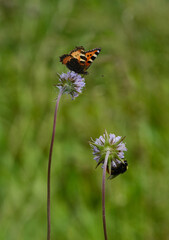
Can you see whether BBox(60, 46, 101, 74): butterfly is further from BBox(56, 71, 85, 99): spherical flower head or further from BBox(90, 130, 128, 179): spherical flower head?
BBox(90, 130, 128, 179): spherical flower head

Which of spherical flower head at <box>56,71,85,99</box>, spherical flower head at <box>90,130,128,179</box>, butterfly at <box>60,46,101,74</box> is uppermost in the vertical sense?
butterfly at <box>60,46,101,74</box>

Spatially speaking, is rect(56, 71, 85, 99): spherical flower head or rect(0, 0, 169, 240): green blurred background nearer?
rect(56, 71, 85, 99): spherical flower head

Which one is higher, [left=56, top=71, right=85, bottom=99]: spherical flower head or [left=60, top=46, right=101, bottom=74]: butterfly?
[left=60, top=46, right=101, bottom=74]: butterfly

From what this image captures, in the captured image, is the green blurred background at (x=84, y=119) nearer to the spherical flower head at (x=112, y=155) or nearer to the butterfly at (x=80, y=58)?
the butterfly at (x=80, y=58)

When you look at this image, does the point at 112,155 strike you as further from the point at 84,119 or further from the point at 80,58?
the point at 84,119

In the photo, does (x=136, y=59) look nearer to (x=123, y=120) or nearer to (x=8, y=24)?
(x=123, y=120)

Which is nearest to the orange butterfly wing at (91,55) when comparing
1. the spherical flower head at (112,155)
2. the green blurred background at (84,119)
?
the spherical flower head at (112,155)

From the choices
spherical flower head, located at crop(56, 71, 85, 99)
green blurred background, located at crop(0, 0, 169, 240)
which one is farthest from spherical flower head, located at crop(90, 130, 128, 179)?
green blurred background, located at crop(0, 0, 169, 240)

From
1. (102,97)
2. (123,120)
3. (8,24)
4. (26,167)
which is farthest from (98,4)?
(26,167)
